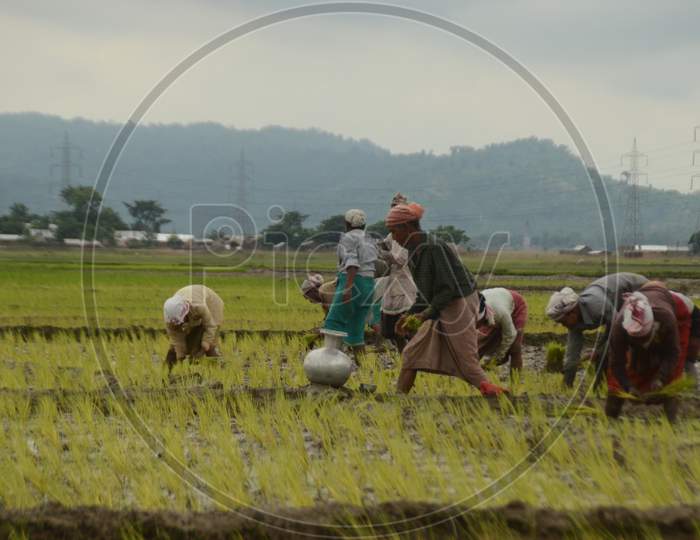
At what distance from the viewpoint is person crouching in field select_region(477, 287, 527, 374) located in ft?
21.5

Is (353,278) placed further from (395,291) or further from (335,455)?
→ (335,455)

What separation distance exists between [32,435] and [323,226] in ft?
89.4

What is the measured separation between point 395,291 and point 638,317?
342 cm

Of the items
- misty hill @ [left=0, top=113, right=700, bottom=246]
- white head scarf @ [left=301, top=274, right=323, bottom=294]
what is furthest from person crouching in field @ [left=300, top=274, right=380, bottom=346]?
misty hill @ [left=0, top=113, right=700, bottom=246]

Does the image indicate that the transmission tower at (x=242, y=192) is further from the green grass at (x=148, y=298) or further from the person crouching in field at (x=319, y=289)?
the person crouching in field at (x=319, y=289)

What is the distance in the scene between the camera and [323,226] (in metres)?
32.1

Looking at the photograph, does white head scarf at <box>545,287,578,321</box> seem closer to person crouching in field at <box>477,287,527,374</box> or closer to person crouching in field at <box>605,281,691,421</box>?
person crouching in field at <box>477,287,527,374</box>

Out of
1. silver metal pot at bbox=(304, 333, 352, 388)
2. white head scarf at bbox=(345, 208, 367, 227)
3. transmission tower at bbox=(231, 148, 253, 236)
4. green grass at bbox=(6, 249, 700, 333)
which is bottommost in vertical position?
green grass at bbox=(6, 249, 700, 333)

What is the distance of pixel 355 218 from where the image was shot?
276 inches

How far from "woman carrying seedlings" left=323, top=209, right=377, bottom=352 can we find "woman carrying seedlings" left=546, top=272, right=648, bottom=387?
1661 millimetres

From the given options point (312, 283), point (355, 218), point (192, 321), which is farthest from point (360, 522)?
point (312, 283)

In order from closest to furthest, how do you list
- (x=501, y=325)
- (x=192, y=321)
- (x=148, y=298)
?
(x=501, y=325), (x=192, y=321), (x=148, y=298)

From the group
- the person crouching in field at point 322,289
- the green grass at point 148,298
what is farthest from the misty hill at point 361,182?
the person crouching in field at point 322,289

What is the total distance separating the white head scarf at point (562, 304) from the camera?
19.1 ft
